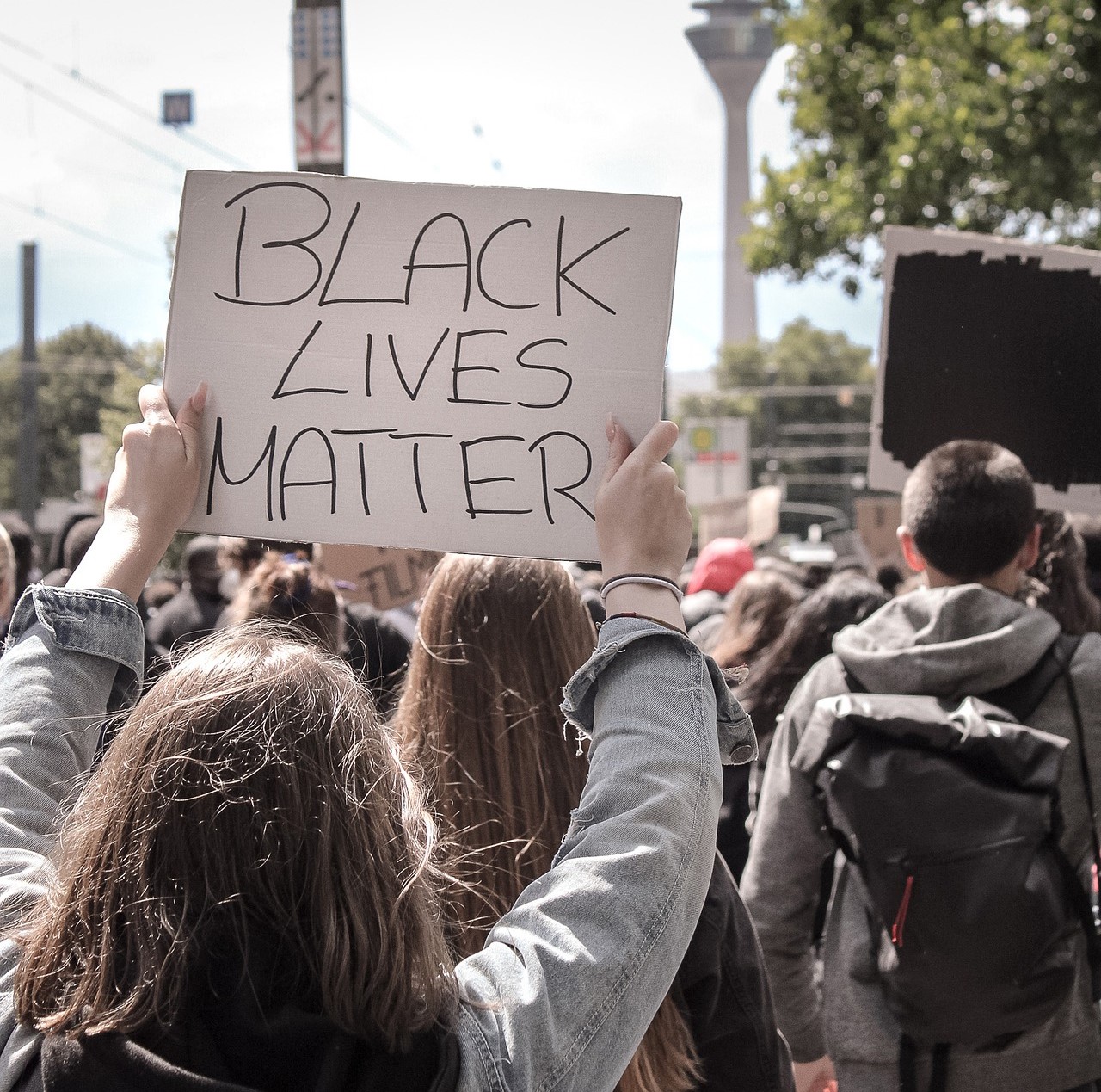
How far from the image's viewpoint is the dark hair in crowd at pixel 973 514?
8.18 ft

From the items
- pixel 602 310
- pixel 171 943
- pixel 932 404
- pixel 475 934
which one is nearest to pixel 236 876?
pixel 171 943

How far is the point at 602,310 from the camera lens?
1718 mm

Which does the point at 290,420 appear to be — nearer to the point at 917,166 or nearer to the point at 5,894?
the point at 5,894

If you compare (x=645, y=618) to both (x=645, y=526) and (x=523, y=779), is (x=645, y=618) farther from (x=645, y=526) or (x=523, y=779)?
(x=523, y=779)

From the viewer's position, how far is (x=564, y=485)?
1706 mm

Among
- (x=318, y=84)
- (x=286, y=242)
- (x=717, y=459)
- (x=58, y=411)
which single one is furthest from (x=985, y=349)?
(x=58, y=411)

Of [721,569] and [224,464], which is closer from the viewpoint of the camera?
[224,464]

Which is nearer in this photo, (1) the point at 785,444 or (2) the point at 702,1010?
(2) the point at 702,1010

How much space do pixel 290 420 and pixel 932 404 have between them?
6.44 ft

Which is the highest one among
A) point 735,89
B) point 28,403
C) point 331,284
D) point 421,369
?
point 735,89

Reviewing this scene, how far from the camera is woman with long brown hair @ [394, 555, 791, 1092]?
182cm

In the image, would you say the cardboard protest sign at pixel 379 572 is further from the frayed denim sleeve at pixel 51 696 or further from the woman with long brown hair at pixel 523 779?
the frayed denim sleeve at pixel 51 696

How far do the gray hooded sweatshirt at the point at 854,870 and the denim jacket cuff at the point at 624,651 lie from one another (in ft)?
3.52

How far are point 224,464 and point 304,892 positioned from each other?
749mm
